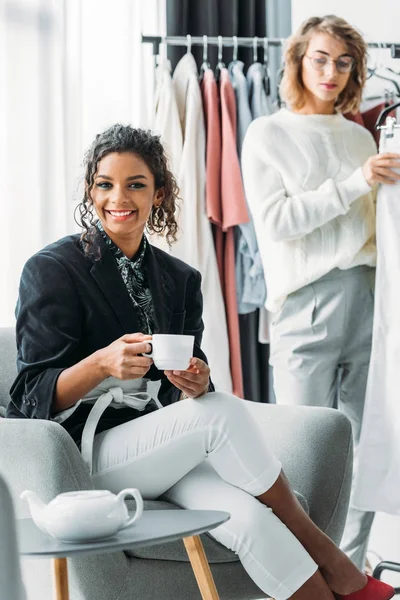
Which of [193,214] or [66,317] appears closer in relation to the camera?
[66,317]

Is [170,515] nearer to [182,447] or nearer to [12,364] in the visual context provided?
[182,447]

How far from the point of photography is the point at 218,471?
165 cm

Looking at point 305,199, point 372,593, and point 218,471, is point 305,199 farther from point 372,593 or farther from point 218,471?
point 372,593

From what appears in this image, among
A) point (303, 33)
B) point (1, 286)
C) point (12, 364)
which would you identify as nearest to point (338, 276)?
point (303, 33)

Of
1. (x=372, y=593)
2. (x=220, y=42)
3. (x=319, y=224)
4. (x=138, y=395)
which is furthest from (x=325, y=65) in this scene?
(x=372, y=593)

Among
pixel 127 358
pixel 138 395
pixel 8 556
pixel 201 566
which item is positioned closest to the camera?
pixel 8 556

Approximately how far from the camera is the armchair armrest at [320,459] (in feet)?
6.05

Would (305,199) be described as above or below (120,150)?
below

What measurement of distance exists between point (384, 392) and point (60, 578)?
1178 mm

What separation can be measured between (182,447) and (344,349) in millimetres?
861

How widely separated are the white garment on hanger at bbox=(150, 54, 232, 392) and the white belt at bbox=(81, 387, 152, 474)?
1.04 metres

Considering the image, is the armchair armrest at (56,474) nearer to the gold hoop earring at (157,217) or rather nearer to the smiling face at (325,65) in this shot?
the gold hoop earring at (157,217)

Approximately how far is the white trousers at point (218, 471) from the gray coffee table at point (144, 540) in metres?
0.12

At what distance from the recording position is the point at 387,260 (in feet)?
7.72
